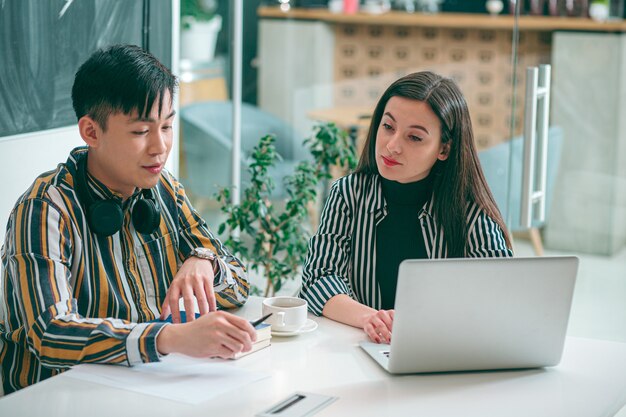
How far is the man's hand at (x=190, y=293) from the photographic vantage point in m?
1.74

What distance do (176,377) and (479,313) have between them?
1.72 ft

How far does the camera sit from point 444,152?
211 cm

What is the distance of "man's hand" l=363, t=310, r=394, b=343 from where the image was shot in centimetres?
173

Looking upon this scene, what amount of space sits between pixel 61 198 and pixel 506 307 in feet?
2.79

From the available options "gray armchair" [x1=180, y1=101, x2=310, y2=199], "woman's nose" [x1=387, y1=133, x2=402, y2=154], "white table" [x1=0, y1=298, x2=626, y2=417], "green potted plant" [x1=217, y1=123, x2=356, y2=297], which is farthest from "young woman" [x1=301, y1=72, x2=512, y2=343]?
"gray armchair" [x1=180, y1=101, x2=310, y2=199]

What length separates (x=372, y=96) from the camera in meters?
4.05

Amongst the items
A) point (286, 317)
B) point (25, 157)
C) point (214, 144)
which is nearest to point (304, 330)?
point (286, 317)

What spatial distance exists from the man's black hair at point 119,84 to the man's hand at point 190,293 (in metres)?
0.33

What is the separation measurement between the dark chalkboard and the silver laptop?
3.47 ft

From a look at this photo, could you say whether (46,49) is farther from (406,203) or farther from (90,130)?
(406,203)

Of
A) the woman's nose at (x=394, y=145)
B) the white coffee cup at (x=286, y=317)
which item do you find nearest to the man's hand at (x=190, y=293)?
the white coffee cup at (x=286, y=317)

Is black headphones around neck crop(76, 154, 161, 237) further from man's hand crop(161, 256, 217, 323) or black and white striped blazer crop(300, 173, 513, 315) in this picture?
black and white striped blazer crop(300, 173, 513, 315)

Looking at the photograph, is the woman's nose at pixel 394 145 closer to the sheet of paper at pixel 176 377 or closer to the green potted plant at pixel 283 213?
the sheet of paper at pixel 176 377

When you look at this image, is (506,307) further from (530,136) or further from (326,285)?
(530,136)
